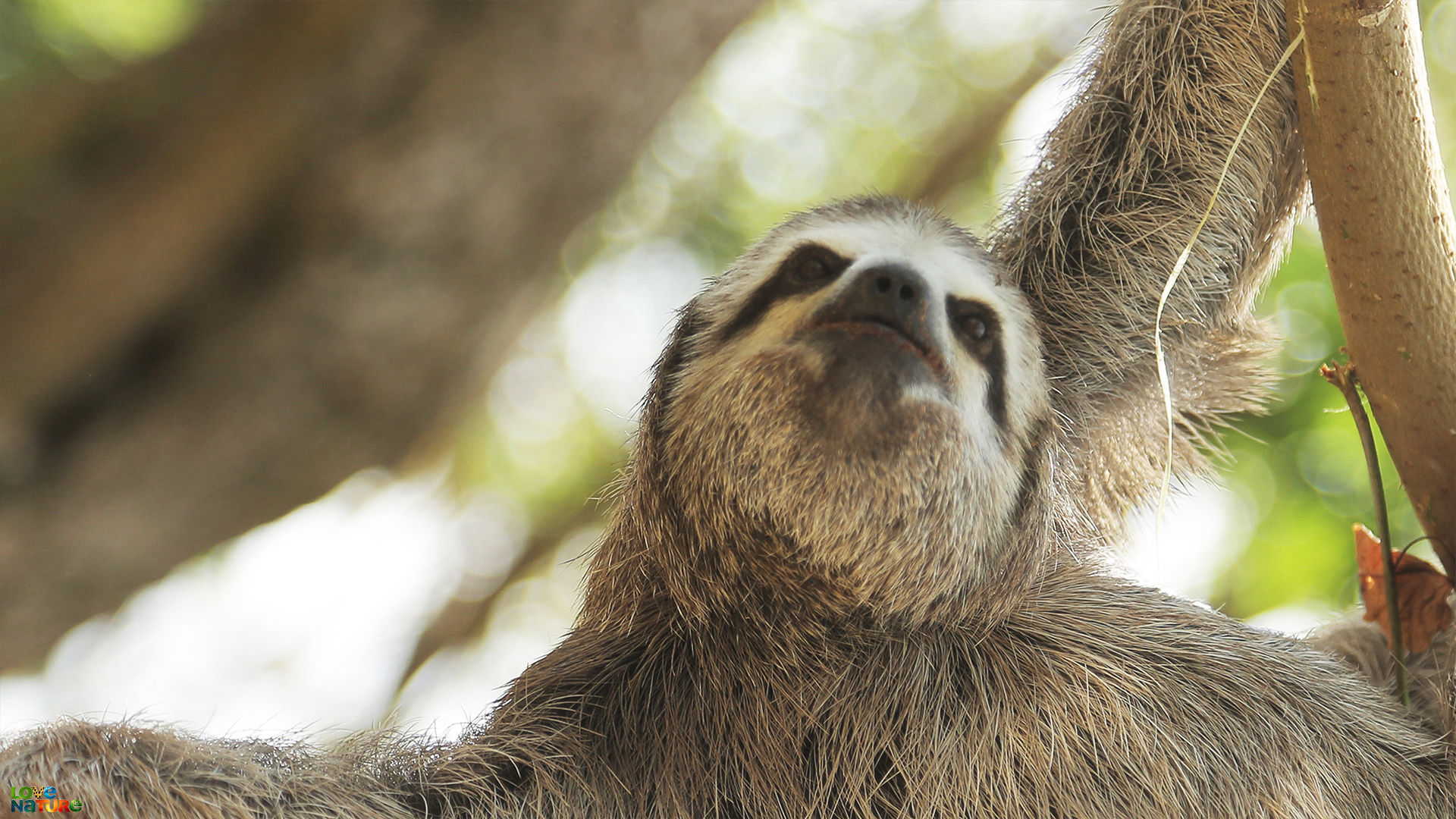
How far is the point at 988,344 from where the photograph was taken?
4387mm

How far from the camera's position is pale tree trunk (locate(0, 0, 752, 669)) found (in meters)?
7.76

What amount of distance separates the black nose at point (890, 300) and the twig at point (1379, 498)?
166 cm

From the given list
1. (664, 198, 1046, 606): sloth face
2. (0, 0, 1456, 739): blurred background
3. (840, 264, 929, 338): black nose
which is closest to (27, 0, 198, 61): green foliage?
(0, 0, 1456, 739): blurred background

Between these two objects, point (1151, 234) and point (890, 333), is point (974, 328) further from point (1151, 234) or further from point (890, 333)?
point (1151, 234)

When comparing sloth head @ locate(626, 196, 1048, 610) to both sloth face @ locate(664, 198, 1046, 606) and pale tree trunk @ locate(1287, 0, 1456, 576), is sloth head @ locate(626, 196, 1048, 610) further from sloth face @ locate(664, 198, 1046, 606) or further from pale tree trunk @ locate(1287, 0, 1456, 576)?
pale tree trunk @ locate(1287, 0, 1456, 576)

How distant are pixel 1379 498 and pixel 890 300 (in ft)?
7.41

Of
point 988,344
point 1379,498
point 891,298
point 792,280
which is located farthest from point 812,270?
point 1379,498

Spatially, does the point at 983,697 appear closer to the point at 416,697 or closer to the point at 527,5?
the point at 527,5

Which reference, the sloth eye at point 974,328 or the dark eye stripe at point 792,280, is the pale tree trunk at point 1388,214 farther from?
the dark eye stripe at point 792,280

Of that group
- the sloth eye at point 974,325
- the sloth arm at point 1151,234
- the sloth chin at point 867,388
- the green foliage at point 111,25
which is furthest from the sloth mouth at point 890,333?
the green foliage at point 111,25

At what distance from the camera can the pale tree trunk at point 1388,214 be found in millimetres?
3504

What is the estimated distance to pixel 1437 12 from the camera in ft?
27.9

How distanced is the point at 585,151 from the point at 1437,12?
6877mm

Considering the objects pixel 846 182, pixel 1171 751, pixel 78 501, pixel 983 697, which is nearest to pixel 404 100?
pixel 78 501
